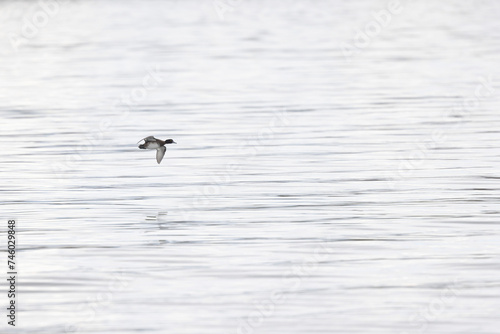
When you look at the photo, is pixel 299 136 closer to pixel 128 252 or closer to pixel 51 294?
pixel 128 252

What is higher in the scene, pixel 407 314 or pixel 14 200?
pixel 14 200

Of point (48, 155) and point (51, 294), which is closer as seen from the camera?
point (51, 294)

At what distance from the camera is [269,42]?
65.8 meters

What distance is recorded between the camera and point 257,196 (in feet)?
69.6

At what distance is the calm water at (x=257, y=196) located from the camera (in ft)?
46.6

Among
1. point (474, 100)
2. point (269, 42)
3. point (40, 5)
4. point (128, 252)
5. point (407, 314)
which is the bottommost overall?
point (407, 314)

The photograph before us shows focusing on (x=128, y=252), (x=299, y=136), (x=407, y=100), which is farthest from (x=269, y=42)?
(x=128, y=252)

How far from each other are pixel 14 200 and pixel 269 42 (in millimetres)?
45331

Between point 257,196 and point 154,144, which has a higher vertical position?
point 154,144

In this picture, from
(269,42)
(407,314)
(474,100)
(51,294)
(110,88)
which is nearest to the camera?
(407,314)

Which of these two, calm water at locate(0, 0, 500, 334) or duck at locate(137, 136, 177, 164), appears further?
duck at locate(137, 136, 177, 164)

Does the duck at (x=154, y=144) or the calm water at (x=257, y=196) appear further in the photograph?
A: the duck at (x=154, y=144)

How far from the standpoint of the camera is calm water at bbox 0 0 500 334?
46.6ft

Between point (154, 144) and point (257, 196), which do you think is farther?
point (154, 144)
